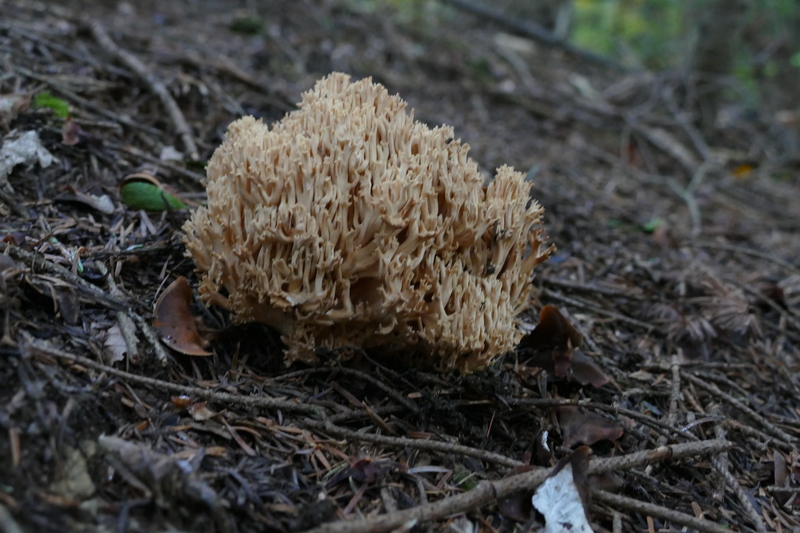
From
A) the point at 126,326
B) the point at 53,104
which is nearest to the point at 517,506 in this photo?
the point at 126,326

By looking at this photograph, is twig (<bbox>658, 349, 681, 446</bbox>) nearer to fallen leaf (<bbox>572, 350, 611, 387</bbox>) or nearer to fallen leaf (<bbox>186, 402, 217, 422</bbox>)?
fallen leaf (<bbox>572, 350, 611, 387</bbox>)

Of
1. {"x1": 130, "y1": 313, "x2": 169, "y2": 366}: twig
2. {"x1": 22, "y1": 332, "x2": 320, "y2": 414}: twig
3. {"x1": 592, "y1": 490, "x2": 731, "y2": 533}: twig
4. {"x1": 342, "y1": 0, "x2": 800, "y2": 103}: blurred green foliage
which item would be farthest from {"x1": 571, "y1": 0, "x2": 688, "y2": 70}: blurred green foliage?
{"x1": 130, "y1": 313, "x2": 169, "y2": 366}: twig

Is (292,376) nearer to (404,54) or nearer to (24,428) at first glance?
(24,428)

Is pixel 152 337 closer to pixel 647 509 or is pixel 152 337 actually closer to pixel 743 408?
pixel 647 509

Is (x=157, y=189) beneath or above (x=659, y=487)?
above

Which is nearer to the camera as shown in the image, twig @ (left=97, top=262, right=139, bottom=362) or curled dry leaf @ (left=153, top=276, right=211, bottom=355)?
twig @ (left=97, top=262, right=139, bottom=362)

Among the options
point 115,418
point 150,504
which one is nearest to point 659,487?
point 150,504

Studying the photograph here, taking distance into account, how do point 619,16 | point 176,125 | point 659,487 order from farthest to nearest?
point 619,16
point 176,125
point 659,487
